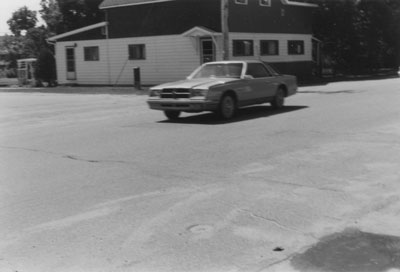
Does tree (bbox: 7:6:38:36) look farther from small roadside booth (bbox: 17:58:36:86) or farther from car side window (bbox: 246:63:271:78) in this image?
car side window (bbox: 246:63:271:78)

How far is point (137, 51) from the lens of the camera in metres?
33.0

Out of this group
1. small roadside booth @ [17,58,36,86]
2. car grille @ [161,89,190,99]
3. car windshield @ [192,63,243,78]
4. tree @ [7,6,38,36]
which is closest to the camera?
car grille @ [161,89,190,99]

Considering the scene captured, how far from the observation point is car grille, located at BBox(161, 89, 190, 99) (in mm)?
13203

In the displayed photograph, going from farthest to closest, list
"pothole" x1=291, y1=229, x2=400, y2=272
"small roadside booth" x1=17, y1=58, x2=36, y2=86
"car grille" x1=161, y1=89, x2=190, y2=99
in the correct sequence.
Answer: "small roadside booth" x1=17, y1=58, x2=36, y2=86, "car grille" x1=161, y1=89, x2=190, y2=99, "pothole" x1=291, y1=229, x2=400, y2=272

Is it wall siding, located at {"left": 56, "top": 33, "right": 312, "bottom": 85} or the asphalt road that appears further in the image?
wall siding, located at {"left": 56, "top": 33, "right": 312, "bottom": 85}

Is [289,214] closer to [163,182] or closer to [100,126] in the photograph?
[163,182]

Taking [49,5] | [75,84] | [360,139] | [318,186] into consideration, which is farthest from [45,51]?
[318,186]

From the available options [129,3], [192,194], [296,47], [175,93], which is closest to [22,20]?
[129,3]

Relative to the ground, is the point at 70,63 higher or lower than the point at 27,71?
higher

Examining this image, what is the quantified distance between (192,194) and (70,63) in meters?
32.4

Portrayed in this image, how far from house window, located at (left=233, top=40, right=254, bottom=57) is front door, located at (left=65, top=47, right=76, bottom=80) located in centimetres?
1262

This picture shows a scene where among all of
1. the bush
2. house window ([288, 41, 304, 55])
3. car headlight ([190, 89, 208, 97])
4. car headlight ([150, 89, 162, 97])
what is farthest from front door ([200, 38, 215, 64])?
the bush

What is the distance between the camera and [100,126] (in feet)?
44.2

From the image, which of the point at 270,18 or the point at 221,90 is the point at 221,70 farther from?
the point at 270,18
